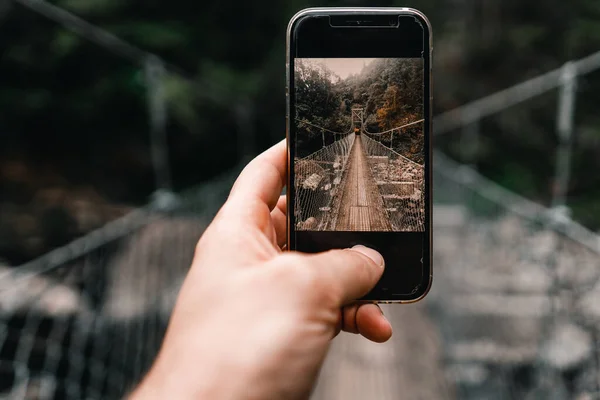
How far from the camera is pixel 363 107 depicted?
0.47 m

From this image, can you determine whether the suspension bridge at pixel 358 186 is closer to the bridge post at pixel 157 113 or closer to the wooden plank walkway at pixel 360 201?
the wooden plank walkway at pixel 360 201

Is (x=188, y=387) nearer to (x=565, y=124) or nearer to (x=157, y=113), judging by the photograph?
(x=565, y=124)

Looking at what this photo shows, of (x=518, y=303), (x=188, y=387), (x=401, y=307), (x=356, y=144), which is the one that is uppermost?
(x=356, y=144)

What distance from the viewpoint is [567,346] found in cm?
91

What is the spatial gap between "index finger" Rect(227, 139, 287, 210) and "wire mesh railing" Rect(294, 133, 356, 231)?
2 cm

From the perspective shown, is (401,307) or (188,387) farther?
(401,307)

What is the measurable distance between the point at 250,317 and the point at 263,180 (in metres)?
0.15

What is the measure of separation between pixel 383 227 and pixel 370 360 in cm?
114

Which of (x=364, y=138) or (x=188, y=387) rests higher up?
(x=364, y=138)

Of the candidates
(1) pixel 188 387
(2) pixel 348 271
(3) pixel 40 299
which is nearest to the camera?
(1) pixel 188 387

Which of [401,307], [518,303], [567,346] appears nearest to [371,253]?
[567,346]

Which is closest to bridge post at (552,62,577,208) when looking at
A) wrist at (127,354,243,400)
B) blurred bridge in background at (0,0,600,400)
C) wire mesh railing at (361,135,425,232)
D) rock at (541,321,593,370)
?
blurred bridge in background at (0,0,600,400)

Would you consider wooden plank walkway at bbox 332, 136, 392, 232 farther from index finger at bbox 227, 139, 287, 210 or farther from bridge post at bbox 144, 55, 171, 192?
bridge post at bbox 144, 55, 171, 192

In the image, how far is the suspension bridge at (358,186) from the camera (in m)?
0.47
